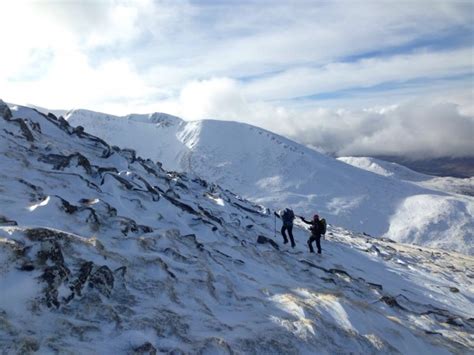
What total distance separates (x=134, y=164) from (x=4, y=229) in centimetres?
1915

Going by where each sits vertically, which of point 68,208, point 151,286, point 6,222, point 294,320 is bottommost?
point 294,320

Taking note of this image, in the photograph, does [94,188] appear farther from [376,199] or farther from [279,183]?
[376,199]

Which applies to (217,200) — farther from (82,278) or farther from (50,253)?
(50,253)

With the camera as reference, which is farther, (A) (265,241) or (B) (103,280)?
(A) (265,241)

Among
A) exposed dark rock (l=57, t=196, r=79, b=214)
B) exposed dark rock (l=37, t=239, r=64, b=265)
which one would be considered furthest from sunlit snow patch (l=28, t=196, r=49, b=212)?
exposed dark rock (l=37, t=239, r=64, b=265)

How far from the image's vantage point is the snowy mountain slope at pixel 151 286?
8.27 meters

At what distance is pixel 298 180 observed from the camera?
128625mm

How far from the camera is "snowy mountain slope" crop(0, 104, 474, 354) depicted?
8.27 m

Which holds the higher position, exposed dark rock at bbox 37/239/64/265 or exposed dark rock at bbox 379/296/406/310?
exposed dark rock at bbox 37/239/64/265

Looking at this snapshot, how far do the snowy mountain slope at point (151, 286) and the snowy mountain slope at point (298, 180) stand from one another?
91166mm

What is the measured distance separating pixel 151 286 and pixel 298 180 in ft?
393

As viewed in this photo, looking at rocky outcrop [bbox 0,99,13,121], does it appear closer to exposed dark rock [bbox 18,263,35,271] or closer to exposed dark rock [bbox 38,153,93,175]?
exposed dark rock [bbox 38,153,93,175]

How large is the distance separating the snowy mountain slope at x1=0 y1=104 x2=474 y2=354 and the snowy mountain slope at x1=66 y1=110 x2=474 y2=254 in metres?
91.2

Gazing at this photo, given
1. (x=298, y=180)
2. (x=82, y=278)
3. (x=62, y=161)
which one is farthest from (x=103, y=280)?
(x=298, y=180)
